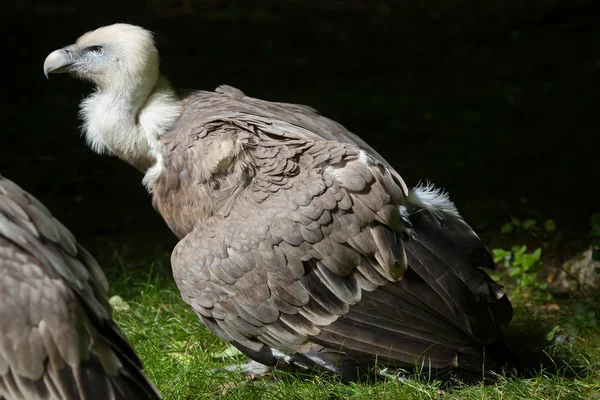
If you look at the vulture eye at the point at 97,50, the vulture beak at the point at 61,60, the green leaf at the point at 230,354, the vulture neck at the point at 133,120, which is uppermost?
the vulture eye at the point at 97,50

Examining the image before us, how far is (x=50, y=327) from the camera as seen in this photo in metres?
2.90

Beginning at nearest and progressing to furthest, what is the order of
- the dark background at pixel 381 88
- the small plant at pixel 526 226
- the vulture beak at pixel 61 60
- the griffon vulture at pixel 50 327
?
the griffon vulture at pixel 50 327 < the vulture beak at pixel 61 60 < the small plant at pixel 526 226 < the dark background at pixel 381 88

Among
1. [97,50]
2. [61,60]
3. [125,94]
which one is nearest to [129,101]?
[125,94]

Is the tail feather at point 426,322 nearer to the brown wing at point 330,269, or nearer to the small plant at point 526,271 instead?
the brown wing at point 330,269

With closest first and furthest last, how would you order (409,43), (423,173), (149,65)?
(149,65) < (423,173) < (409,43)

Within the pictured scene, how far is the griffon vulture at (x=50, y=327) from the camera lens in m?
2.90

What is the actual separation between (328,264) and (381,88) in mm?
5230

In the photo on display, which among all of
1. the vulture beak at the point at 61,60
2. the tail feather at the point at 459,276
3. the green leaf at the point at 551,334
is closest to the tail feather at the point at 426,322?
the tail feather at the point at 459,276

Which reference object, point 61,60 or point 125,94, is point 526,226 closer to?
point 125,94

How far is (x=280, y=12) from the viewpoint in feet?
36.2

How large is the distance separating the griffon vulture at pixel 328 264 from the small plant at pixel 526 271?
47.6 inches

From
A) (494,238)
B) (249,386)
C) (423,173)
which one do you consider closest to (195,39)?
(423,173)

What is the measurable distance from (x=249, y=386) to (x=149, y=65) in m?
1.68

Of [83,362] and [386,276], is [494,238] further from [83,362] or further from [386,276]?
[83,362]
